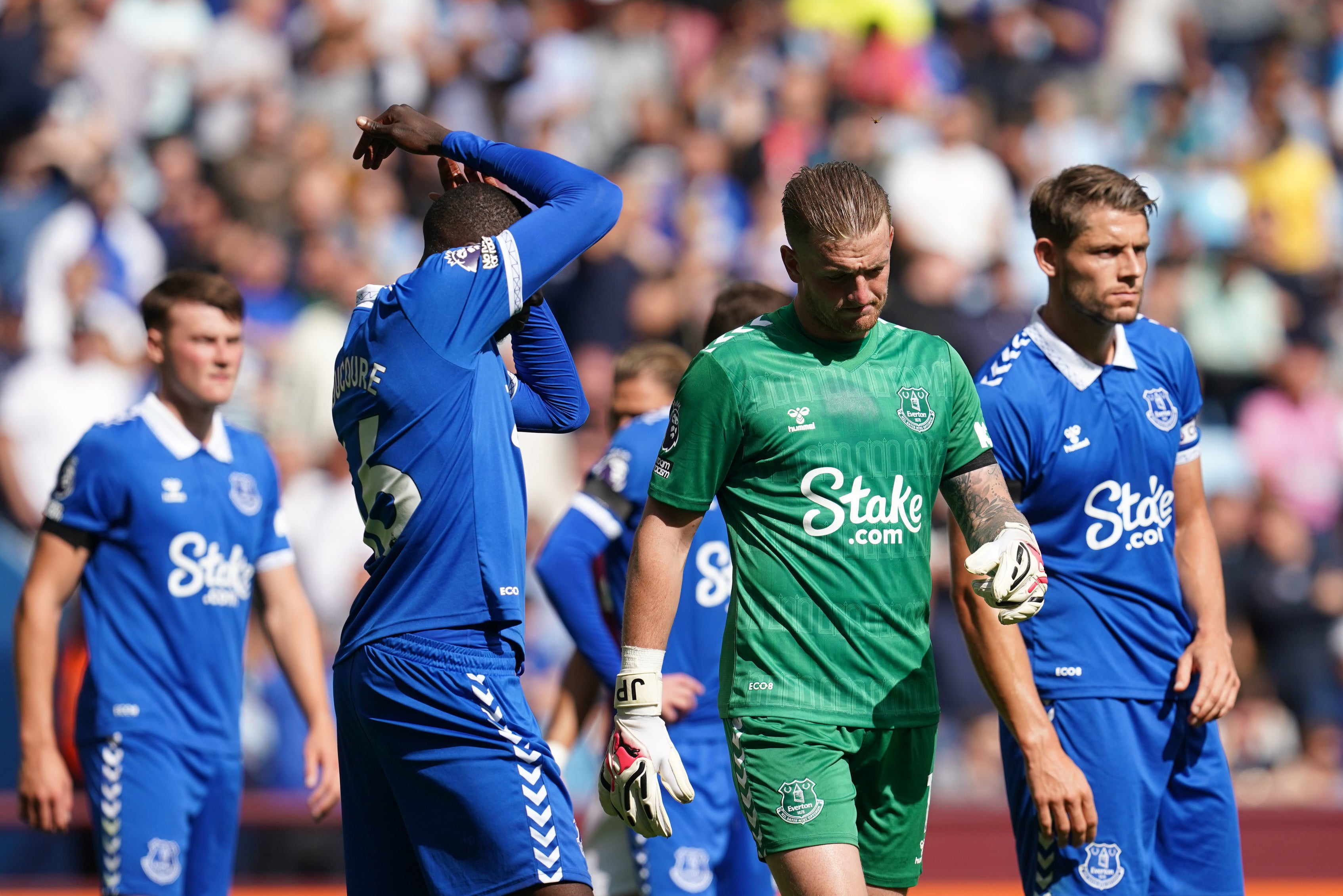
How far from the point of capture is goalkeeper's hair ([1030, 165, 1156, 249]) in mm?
5117

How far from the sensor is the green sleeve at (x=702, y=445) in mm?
4238

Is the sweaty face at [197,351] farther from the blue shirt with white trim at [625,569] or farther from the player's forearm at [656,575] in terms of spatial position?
the player's forearm at [656,575]

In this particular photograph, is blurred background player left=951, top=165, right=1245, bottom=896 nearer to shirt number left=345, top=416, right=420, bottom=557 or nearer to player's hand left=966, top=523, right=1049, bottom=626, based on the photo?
player's hand left=966, top=523, right=1049, bottom=626

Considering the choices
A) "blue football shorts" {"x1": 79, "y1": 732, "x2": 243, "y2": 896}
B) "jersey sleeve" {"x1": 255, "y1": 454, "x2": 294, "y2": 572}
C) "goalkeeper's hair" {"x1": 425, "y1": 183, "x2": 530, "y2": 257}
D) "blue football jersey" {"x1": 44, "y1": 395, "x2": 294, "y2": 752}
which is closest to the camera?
"goalkeeper's hair" {"x1": 425, "y1": 183, "x2": 530, "y2": 257}

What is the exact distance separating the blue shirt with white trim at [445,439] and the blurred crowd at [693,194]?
5.67 meters

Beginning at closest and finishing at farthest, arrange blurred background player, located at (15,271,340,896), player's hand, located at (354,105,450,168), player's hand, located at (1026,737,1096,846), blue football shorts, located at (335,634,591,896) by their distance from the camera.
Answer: blue football shorts, located at (335,634,591,896) → player's hand, located at (354,105,450,168) → player's hand, located at (1026,737,1096,846) → blurred background player, located at (15,271,340,896)

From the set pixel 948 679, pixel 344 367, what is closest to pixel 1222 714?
pixel 344 367

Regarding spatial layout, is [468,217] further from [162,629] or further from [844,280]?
[162,629]

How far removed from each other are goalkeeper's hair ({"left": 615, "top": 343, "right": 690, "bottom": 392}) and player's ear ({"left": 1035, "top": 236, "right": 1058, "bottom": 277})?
1.57 m

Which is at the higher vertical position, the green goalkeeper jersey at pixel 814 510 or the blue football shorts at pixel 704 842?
the green goalkeeper jersey at pixel 814 510

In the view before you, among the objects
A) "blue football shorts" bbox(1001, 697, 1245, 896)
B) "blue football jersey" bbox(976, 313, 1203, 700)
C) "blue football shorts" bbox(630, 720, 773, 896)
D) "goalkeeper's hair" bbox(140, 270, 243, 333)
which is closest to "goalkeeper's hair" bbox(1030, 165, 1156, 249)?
"blue football jersey" bbox(976, 313, 1203, 700)

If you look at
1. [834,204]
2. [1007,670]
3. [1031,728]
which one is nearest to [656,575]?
[834,204]

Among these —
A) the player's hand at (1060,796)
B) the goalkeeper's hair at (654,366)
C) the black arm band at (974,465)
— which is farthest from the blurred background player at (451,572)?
the goalkeeper's hair at (654,366)

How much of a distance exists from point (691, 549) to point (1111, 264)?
1.87 meters
